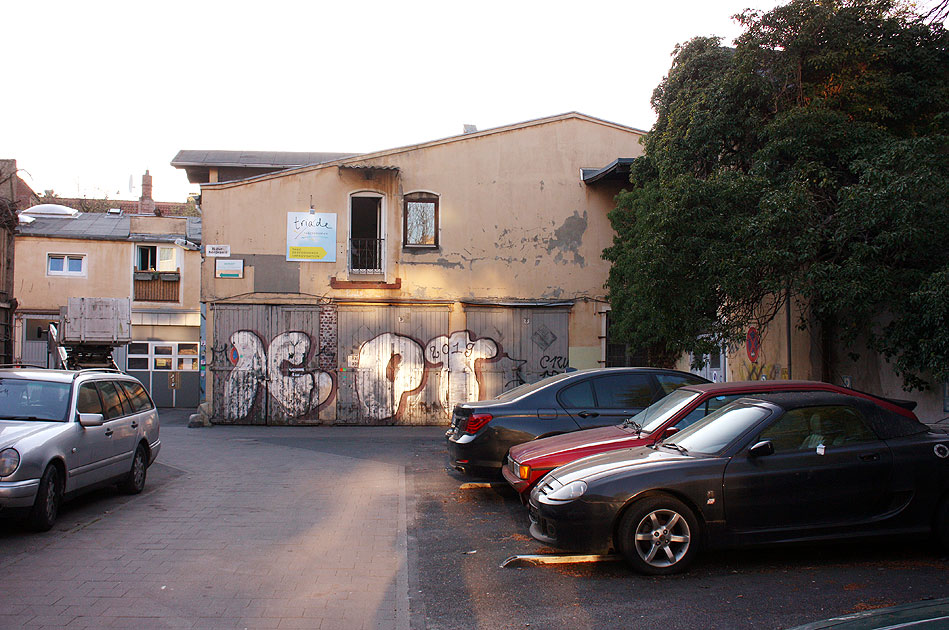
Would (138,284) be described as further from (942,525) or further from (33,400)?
(942,525)

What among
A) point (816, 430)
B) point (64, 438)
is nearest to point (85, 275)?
point (64, 438)

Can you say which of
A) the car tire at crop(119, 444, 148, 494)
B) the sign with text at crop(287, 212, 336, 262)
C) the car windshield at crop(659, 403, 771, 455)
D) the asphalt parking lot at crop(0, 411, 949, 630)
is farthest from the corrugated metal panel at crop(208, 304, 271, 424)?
the car windshield at crop(659, 403, 771, 455)

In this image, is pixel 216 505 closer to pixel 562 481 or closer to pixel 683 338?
pixel 562 481

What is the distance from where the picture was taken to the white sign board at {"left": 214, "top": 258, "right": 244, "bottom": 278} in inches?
719

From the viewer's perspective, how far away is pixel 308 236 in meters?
18.4

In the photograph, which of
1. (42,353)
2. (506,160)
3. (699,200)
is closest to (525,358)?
(506,160)

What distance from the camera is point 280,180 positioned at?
1844 cm

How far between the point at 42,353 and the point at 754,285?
989 inches

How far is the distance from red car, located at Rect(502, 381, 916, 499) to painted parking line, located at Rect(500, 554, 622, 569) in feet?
3.91

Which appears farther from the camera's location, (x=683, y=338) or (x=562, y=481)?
(x=683, y=338)

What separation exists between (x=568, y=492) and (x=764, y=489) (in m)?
1.55

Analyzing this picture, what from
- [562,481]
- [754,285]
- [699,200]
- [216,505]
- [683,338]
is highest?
[699,200]

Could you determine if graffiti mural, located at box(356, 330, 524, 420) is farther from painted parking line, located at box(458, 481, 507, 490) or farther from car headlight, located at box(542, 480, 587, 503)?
car headlight, located at box(542, 480, 587, 503)

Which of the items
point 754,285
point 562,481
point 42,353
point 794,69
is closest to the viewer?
point 562,481
